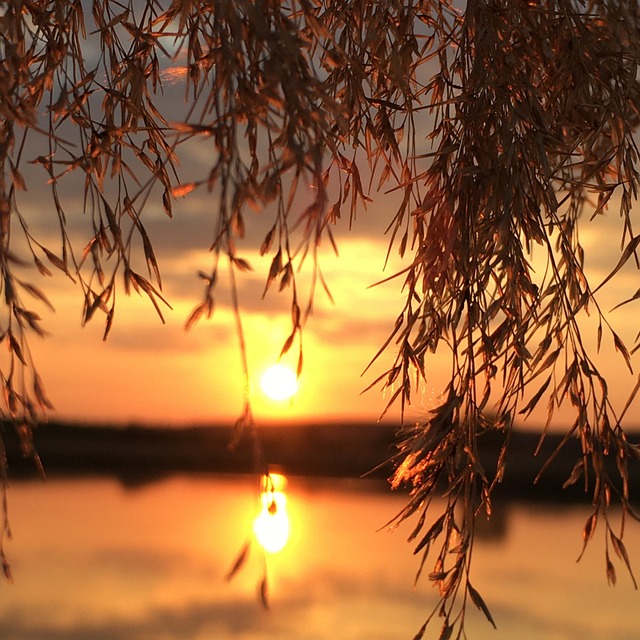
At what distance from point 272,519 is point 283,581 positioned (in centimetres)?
521

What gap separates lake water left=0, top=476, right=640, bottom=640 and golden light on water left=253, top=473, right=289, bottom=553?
5.0 inches

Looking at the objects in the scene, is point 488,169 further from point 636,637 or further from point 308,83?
point 636,637

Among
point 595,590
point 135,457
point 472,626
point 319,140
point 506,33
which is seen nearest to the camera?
point 319,140

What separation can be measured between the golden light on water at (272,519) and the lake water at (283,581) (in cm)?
13

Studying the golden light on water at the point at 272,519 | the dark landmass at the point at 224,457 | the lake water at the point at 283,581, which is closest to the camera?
the golden light on water at the point at 272,519

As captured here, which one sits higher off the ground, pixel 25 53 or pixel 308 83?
pixel 25 53

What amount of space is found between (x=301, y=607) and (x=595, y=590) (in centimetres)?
191

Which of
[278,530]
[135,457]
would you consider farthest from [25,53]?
[135,457]

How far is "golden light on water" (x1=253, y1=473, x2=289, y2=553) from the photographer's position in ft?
4.13

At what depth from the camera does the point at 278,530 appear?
8.93 meters

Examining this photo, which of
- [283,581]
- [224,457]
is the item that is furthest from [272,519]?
[224,457]

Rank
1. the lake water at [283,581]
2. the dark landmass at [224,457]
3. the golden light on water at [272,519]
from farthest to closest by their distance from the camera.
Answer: the dark landmass at [224,457] → the lake water at [283,581] → the golden light on water at [272,519]

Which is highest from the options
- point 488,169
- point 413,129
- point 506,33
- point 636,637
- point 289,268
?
point 506,33

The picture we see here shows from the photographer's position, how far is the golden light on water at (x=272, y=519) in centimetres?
126
